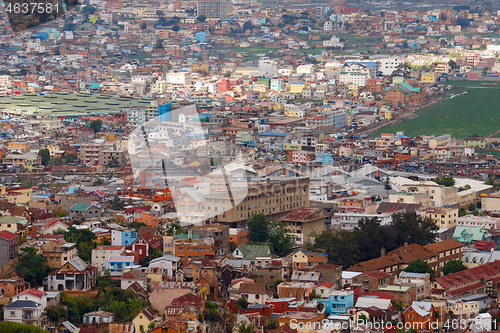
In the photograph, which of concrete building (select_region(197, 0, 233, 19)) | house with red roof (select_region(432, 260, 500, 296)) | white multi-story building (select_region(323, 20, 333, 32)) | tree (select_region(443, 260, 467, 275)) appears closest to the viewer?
house with red roof (select_region(432, 260, 500, 296))

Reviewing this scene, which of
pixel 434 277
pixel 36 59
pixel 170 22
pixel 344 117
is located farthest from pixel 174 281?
pixel 170 22

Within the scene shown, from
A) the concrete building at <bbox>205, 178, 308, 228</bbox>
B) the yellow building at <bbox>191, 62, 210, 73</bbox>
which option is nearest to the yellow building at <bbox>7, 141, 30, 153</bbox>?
the concrete building at <bbox>205, 178, 308, 228</bbox>

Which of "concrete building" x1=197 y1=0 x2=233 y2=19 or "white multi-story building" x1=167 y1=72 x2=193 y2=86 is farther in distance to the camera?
"concrete building" x1=197 y1=0 x2=233 y2=19

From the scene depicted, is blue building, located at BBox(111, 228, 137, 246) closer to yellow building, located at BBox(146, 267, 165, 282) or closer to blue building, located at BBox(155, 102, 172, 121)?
yellow building, located at BBox(146, 267, 165, 282)

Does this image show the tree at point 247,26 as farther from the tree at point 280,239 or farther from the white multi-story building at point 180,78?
the tree at point 280,239

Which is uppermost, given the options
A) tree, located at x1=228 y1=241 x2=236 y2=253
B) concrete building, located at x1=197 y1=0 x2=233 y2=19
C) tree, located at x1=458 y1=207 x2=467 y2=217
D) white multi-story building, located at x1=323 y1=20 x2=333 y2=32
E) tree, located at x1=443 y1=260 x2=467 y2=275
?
concrete building, located at x1=197 y1=0 x2=233 y2=19

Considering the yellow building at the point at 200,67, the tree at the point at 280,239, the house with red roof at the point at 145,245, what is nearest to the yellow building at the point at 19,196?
the house with red roof at the point at 145,245
